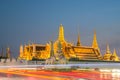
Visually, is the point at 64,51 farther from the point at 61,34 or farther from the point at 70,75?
the point at 70,75

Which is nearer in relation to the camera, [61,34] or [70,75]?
[70,75]

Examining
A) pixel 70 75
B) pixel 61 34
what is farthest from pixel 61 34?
pixel 70 75

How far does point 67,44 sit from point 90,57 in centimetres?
600

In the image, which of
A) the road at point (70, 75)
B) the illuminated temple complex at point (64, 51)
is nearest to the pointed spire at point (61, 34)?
the illuminated temple complex at point (64, 51)

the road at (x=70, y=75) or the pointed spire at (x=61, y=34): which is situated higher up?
the pointed spire at (x=61, y=34)

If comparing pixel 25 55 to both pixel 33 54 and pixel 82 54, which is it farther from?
pixel 82 54

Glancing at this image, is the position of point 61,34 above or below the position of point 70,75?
above

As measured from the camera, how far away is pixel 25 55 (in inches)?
2990

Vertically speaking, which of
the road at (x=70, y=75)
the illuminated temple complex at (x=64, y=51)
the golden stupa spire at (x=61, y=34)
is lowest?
the road at (x=70, y=75)

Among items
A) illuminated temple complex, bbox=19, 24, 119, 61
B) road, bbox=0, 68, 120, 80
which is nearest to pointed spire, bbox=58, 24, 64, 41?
A: illuminated temple complex, bbox=19, 24, 119, 61

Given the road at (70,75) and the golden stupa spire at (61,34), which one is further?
the golden stupa spire at (61,34)

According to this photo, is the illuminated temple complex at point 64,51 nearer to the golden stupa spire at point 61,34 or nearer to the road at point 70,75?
the golden stupa spire at point 61,34

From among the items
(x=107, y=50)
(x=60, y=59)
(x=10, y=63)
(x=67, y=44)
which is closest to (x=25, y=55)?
(x=67, y=44)

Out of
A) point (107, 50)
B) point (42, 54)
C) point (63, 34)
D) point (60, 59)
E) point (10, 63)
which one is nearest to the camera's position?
point (10, 63)
